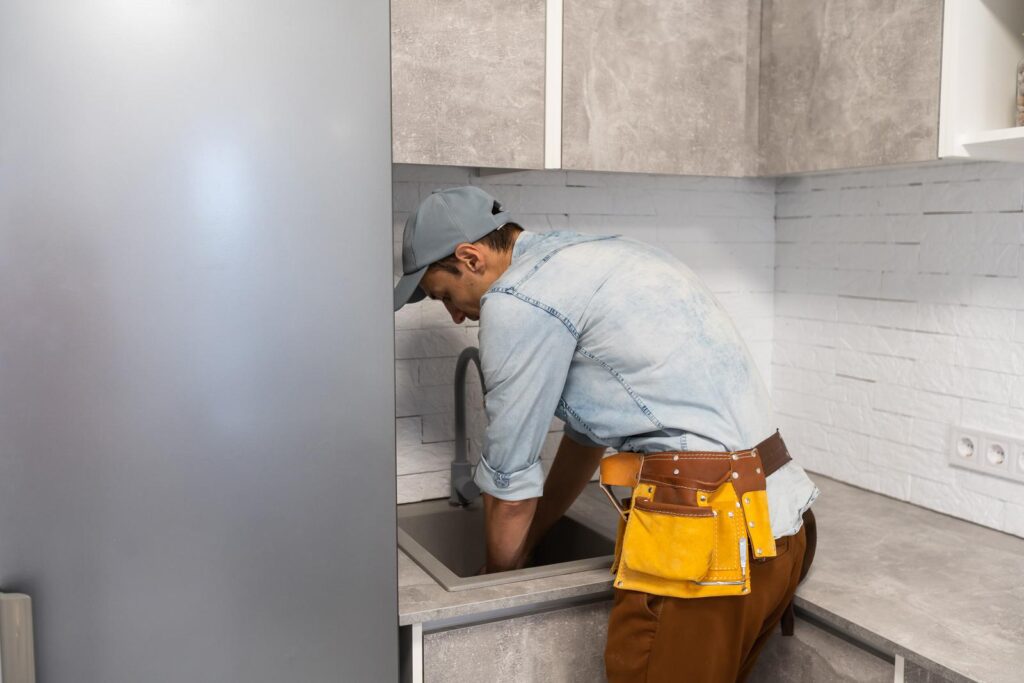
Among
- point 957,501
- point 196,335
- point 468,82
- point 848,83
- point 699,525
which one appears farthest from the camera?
point 957,501

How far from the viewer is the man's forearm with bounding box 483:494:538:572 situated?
1601mm

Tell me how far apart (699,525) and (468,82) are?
0.91 meters

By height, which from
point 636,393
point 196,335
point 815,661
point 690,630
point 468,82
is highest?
point 468,82

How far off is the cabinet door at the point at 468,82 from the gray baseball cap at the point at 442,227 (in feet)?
0.38

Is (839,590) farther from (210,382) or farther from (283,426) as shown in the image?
(210,382)

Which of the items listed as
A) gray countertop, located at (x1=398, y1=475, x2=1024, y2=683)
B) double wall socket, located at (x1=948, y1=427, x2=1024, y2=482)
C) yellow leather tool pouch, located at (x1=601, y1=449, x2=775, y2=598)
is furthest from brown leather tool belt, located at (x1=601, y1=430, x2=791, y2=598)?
double wall socket, located at (x1=948, y1=427, x2=1024, y2=482)

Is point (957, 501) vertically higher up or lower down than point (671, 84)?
lower down

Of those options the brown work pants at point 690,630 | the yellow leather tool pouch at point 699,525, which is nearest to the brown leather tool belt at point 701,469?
the yellow leather tool pouch at point 699,525

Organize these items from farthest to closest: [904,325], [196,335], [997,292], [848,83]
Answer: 1. [904,325]
2. [997,292]
3. [848,83]
4. [196,335]

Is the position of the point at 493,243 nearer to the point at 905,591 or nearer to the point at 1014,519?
the point at 905,591

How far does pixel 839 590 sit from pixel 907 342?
2.60 ft

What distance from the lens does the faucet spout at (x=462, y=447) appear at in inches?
82.0

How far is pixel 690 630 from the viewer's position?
4.86ft

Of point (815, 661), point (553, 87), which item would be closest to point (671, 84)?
point (553, 87)
